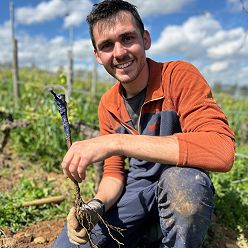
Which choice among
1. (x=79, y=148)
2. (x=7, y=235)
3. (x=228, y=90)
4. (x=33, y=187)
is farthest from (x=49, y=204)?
(x=228, y=90)

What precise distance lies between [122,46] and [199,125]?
55 cm

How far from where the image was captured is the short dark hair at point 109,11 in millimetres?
1823

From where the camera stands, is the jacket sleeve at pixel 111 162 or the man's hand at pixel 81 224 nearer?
the man's hand at pixel 81 224

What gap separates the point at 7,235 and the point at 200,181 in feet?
4.17

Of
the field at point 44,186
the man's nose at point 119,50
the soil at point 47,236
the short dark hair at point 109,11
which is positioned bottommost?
the soil at point 47,236

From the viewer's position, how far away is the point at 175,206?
1542mm

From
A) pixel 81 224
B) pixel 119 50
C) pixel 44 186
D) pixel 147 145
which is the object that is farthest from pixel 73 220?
pixel 44 186

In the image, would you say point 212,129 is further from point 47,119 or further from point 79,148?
point 47,119

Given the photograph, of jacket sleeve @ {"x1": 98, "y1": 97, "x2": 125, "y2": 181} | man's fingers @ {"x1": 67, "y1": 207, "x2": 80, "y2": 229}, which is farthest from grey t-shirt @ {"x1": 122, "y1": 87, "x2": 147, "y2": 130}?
man's fingers @ {"x1": 67, "y1": 207, "x2": 80, "y2": 229}

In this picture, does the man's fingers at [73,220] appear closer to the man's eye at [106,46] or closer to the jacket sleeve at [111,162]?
the jacket sleeve at [111,162]

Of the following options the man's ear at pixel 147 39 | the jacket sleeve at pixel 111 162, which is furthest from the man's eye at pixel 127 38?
the jacket sleeve at pixel 111 162

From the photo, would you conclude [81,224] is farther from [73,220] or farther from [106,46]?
[106,46]

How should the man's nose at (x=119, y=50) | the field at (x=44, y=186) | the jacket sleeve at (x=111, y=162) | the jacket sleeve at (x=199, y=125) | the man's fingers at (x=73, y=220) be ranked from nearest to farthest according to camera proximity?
the jacket sleeve at (x=199, y=125) < the man's fingers at (x=73, y=220) < the man's nose at (x=119, y=50) < the jacket sleeve at (x=111, y=162) < the field at (x=44, y=186)

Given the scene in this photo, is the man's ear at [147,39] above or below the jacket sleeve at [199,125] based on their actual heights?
above
